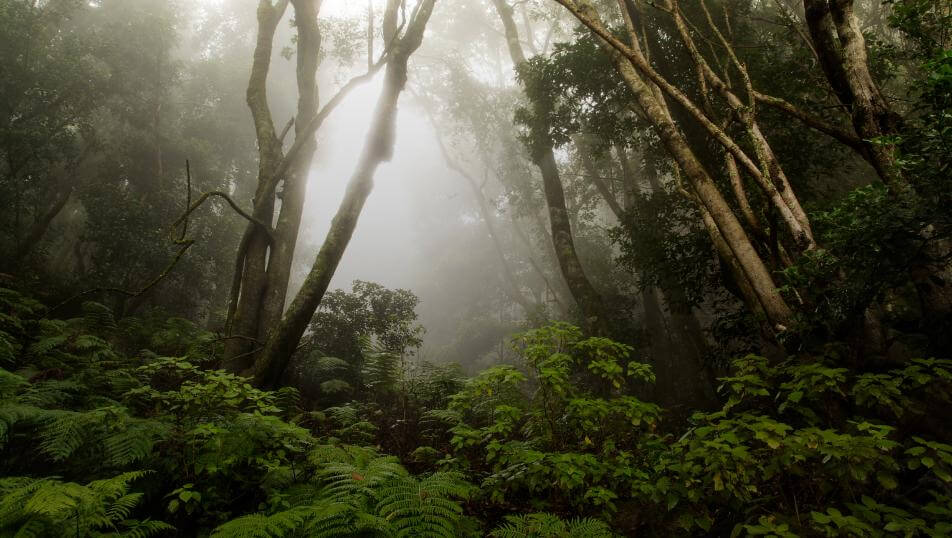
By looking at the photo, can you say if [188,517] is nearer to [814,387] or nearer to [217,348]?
[814,387]

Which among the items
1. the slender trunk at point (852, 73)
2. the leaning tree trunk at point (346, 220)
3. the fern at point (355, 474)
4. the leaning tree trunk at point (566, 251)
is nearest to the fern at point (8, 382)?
the fern at point (355, 474)

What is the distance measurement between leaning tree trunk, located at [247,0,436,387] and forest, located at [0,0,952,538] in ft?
0.25

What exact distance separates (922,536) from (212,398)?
18.8ft

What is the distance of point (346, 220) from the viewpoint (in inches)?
313

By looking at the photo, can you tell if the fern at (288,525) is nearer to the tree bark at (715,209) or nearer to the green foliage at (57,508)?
the green foliage at (57,508)

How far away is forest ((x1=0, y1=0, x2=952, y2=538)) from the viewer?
2.96 meters

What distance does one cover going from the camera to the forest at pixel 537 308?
9.70ft

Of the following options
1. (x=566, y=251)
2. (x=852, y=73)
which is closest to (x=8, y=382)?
(x=852, y=73)

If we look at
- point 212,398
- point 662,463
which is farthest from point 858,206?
point 212,398

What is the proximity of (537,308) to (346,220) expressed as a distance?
1433 centimetres

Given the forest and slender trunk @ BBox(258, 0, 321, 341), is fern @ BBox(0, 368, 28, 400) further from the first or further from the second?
slender trunk @ BBox(258, 0, 321, 341)

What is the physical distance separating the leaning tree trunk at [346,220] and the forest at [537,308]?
0.08m

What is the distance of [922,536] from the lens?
259cm

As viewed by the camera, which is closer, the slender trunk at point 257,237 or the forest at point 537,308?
the forest at point 537,308
